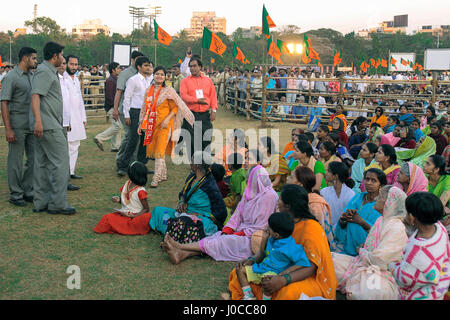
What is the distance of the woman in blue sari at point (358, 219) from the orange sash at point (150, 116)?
3350 mm

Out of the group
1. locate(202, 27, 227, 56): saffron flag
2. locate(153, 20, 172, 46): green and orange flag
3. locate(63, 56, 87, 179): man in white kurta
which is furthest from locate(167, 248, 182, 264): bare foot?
locate(153, 20, 172, 46): green and orange flag

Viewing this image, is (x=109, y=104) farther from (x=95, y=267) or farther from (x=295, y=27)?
(x=295, y=27)

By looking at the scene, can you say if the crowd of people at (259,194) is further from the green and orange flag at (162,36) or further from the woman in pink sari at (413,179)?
the green and orange flag at (162,36)

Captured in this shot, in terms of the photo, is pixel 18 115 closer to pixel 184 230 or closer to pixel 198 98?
pixel 184 230

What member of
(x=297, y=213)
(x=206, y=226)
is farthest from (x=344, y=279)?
(x=206, y=226)

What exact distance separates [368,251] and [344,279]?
30cm

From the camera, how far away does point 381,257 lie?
3154 mm

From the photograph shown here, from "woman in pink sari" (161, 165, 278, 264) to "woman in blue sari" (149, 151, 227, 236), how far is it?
1.07 ft

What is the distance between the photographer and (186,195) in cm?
454

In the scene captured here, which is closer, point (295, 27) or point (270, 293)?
point (270, 293)

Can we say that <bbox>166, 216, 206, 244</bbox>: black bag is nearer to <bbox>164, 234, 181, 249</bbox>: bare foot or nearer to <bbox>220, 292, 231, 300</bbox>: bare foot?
<bbox>164, 234, 181, 249</bbox>: bare foot

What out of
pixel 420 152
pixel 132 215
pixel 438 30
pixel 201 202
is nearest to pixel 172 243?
pixel 201 202

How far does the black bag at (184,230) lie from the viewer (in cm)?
413

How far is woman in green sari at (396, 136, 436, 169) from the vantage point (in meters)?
6.36
